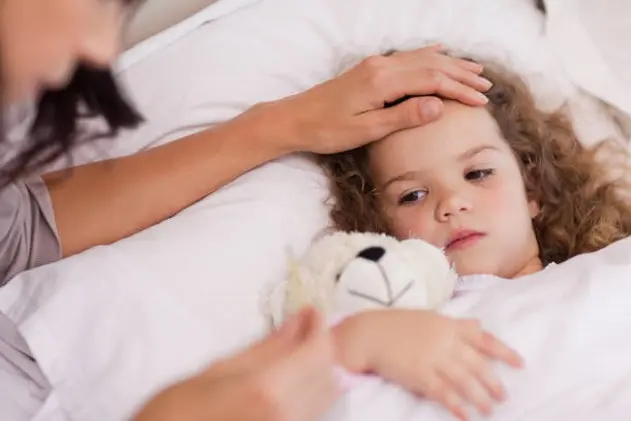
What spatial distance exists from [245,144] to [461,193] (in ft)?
0.81

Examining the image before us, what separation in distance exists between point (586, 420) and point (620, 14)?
2.47 feet

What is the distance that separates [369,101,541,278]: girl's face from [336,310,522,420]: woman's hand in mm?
191

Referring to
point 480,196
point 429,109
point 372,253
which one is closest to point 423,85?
point 429,109

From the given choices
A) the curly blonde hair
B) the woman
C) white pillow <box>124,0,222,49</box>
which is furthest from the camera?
white pillow <box>124,0,222,49</box>

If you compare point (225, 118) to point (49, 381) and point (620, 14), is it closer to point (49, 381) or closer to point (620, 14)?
point (49, 381)

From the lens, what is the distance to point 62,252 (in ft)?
3.40

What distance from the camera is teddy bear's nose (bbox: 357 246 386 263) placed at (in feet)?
3.08

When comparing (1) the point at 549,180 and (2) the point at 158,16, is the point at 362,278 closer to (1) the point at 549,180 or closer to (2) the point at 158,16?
(1) the point at 549,180

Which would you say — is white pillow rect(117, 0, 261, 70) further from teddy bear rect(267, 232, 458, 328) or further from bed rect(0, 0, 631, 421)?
teddy bear rect(267, 232, 458, 328)

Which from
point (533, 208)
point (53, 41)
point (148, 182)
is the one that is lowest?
point (533, 208)

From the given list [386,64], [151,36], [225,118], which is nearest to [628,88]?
[386,64]

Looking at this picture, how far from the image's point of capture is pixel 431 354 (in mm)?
862

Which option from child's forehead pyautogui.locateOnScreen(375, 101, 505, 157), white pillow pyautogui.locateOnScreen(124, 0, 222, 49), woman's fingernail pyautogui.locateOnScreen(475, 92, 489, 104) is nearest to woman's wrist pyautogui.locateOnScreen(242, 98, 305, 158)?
child's forehead pyautogui.locateOnScreen(375, 101, 505, 157)

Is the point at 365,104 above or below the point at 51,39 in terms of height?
below
